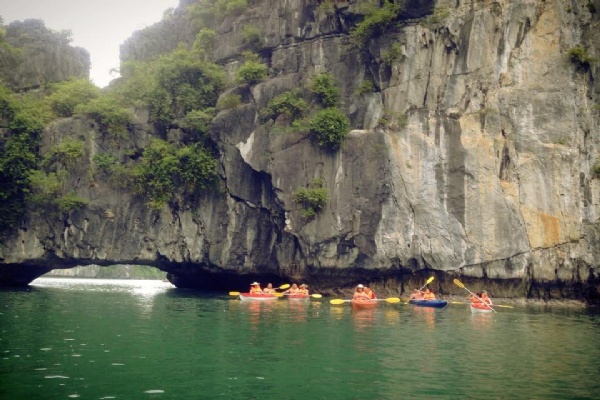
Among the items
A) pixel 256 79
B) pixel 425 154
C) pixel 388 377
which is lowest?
pixel 388 377

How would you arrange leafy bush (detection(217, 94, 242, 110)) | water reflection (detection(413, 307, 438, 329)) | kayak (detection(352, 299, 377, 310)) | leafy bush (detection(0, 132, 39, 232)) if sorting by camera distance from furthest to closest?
1. leafy bush (detection(217, 94, 242, 110))
2. leafy bush (detection(0, 132, 39, 232))
3. kayak (detection(352, 299, 377, 310))
4. water reflection (detection(413, 307, 438, 329))

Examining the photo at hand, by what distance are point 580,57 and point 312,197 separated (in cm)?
1565

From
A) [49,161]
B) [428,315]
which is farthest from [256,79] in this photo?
[428,315]

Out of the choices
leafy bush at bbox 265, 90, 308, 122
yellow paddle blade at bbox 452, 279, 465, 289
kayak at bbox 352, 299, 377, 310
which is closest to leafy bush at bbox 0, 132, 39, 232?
leafy bush at bbox 265, 90, 308, 122

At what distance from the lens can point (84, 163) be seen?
34.4m

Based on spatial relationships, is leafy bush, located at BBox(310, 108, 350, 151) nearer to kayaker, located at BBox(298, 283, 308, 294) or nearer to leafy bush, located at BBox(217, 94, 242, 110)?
leafy bush, located at BBox(217, 94, 242, 110)

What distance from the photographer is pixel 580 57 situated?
30.3m

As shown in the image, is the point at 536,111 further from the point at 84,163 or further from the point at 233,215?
the point at 84,163

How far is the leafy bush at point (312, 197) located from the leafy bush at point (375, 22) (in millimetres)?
8487

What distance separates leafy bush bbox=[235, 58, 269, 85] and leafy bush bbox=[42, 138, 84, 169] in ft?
33.5

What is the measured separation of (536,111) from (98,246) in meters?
25.5

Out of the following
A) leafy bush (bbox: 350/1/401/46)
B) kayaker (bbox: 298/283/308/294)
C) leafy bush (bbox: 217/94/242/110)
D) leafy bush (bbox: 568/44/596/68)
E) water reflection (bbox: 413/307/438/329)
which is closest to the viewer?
water reflection (bbox: 413/307/438/329)

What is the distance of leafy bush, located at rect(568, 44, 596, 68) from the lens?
3028 cm

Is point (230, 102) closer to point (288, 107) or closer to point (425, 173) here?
point (288, 107)
